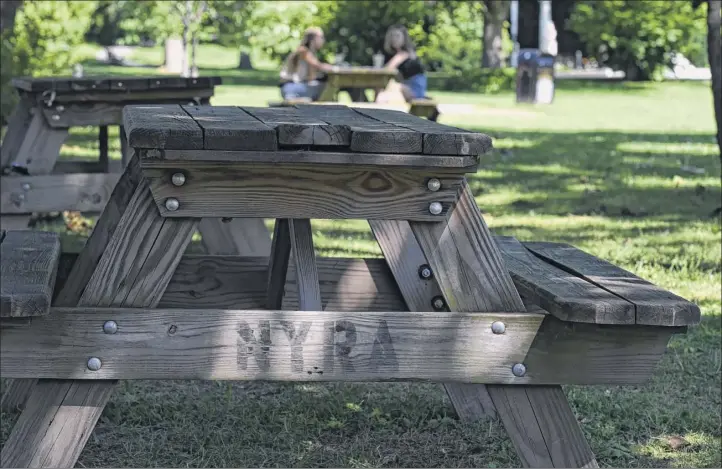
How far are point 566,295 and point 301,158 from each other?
699mm

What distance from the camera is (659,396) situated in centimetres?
430

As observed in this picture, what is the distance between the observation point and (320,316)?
2674mm

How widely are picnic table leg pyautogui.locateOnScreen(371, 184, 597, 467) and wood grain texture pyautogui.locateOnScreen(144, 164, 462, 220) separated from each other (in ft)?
0.19

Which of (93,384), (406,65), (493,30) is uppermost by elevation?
(93,384)

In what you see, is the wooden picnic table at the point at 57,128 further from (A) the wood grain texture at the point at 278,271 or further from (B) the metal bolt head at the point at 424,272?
(B) the metal bolt head at the point at 424,272

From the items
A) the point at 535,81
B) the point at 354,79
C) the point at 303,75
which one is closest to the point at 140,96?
the point at 354,79

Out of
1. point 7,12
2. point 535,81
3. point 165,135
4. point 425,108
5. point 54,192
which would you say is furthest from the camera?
point 535,81

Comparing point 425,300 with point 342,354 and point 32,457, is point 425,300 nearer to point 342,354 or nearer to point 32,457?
point 342,354

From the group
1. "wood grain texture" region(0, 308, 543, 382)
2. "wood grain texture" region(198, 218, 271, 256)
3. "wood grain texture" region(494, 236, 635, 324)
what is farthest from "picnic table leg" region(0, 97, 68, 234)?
"wood grain texture" region(0, 308, 543, 382)

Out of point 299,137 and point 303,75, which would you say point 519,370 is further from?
point 303,75

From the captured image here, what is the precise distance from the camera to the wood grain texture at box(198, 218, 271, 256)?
5.54 metres

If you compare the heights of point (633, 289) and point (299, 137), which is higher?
point (299, 137)

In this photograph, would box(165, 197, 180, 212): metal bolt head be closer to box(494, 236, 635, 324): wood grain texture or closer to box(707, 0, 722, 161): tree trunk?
box(494, 236, 635, 324): wood grain texture

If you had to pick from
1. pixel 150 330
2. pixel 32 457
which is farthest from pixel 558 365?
pixel 32 457
